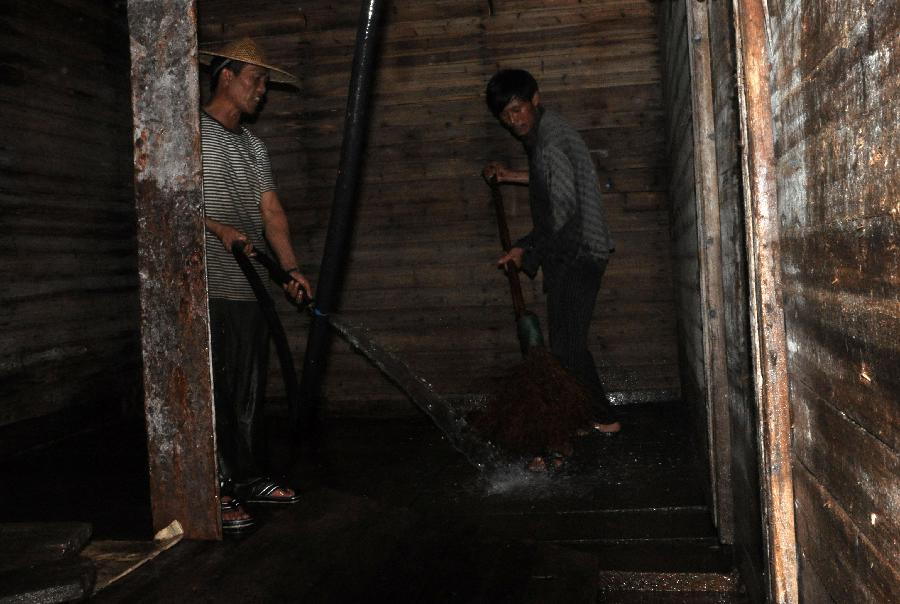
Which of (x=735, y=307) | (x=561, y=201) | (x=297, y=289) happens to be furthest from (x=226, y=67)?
(x=735, y=307)

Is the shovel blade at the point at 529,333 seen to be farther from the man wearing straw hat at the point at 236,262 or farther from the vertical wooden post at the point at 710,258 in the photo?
the vertical wooden post at the point at 710,258

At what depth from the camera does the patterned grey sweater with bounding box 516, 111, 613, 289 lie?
531cm

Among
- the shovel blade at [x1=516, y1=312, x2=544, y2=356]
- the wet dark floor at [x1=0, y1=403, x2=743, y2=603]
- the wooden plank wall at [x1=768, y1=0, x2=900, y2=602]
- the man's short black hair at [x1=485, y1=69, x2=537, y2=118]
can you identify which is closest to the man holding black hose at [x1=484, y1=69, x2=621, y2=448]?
the man's short black hair at [x1=485, y1=69, x2=537, y2=118]

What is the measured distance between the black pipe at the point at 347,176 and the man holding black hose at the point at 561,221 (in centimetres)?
105

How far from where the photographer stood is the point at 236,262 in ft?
14.3

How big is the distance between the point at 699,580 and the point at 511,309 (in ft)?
13.1

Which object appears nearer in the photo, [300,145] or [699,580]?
[699,580]

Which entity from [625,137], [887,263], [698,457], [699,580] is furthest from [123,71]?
[887,263]

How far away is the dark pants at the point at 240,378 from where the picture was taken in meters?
4.21

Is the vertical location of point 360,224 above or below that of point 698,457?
above

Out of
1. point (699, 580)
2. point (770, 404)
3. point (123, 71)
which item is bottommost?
point (699, 580)

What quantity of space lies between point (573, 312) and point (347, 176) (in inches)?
73.0

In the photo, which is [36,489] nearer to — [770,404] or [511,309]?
[511,309]

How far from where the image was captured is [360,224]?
7.36 m
